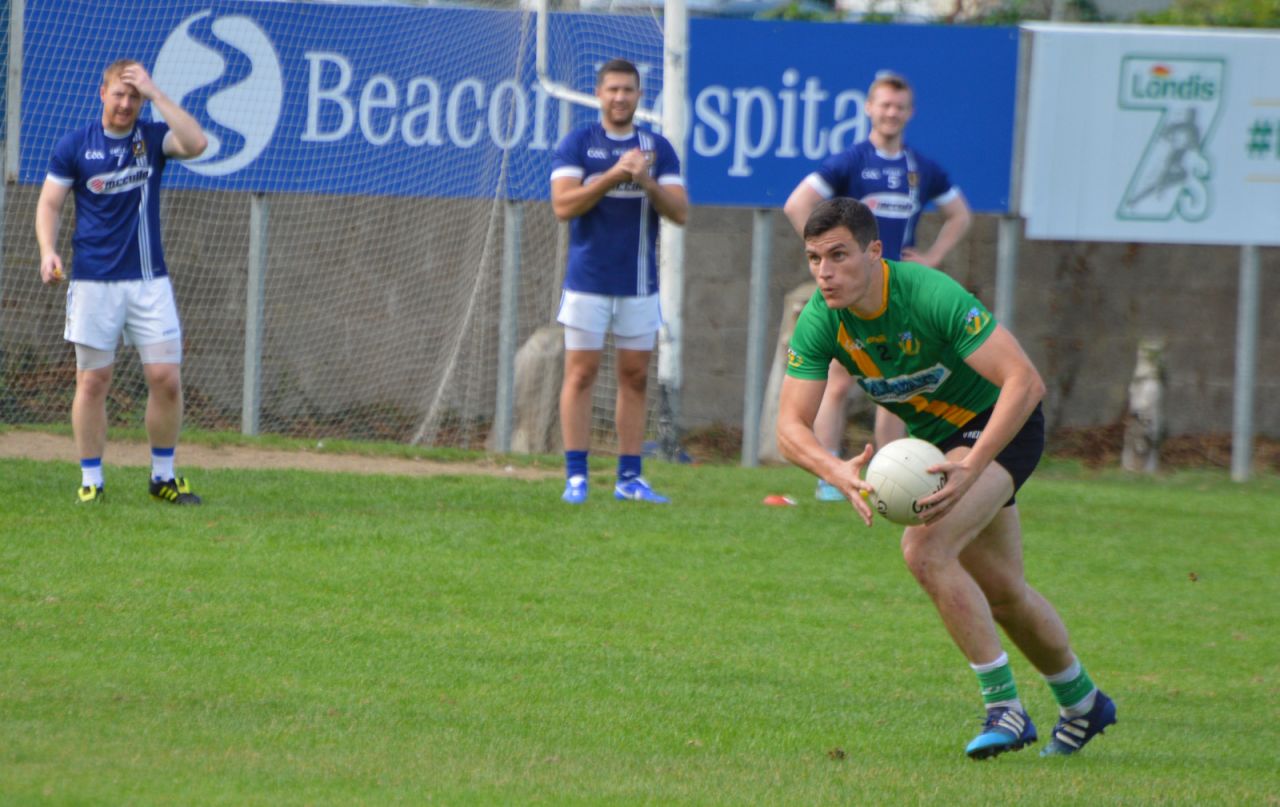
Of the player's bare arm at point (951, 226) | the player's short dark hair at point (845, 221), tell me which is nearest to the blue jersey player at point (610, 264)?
the player's bare arm at point (951, 226)

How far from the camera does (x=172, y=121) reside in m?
8.96

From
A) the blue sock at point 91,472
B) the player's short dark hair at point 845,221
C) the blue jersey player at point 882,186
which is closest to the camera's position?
the player's short dark hair at point 845,221

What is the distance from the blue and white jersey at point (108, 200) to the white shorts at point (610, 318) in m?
2.33

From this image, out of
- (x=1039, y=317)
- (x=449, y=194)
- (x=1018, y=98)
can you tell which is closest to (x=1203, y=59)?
(x=1018, y=98)

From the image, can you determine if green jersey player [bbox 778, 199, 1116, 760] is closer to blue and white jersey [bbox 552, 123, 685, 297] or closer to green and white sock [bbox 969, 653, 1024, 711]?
green and white sock [bbox 969, 653, 1024, 711]

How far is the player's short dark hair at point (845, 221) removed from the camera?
5.34 metres

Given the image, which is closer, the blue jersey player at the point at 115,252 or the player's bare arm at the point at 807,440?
the player's bare arm at the point at 807,440

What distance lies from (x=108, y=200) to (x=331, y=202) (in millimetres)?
4553

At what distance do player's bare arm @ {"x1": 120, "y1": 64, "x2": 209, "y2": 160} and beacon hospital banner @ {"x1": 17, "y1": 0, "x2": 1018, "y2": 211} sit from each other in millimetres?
3223

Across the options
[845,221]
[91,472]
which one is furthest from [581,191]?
[845,221]

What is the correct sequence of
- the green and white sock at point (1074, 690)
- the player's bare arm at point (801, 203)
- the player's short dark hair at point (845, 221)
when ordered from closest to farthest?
the player's short dark hair at point (845, 221) < the green and white sock at point (1074, 690) < the player's bare arm at point (801, 203)

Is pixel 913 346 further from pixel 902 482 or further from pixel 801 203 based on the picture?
pixel 801 203

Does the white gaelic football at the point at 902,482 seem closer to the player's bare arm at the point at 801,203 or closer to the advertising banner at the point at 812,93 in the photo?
the player's bare arm at the point at 801,203

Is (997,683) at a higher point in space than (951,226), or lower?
lower
